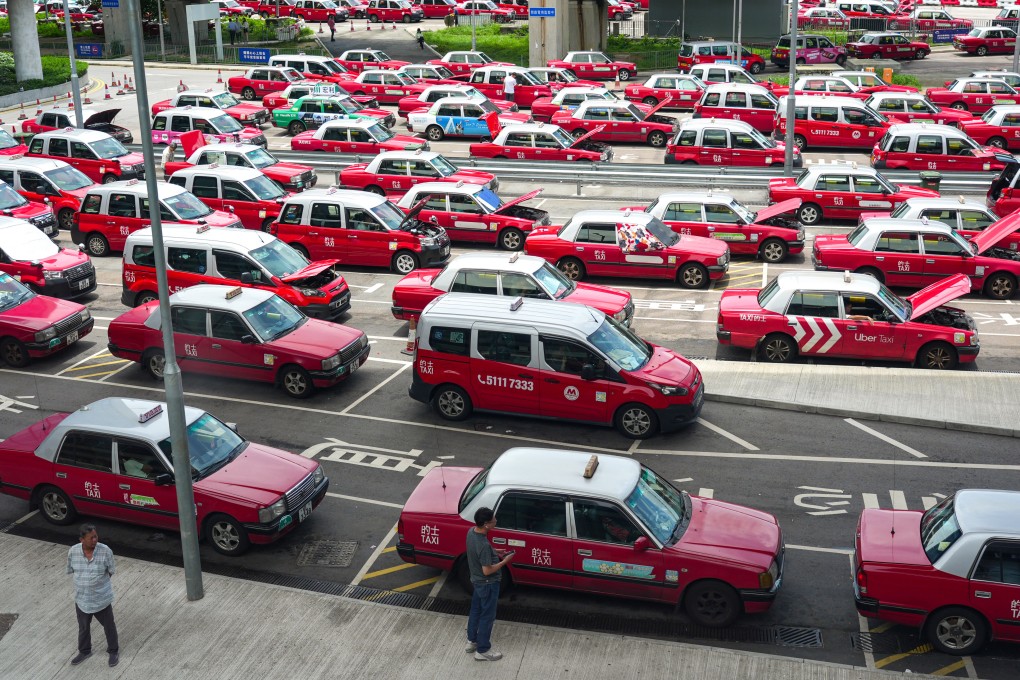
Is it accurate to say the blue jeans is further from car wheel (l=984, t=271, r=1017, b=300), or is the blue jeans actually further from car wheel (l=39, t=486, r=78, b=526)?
car wheel (l=984, t=271, r=1017, b=300)

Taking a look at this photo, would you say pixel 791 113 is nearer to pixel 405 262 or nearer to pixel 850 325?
pixel 405 262

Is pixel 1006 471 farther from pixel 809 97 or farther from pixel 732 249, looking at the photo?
pixel 809 97

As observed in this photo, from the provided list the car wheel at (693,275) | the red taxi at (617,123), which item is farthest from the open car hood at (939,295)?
the red taxi at (617,123)

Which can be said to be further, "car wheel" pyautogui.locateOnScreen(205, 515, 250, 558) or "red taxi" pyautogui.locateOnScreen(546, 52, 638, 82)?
"red taxi" pyautogui.locateOnScreen(546, 52, 638, 82)

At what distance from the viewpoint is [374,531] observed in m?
13.8

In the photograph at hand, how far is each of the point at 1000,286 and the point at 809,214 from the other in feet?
20.6

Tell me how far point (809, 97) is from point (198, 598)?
3125 cm

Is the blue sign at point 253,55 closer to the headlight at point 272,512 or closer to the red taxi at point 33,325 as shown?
the red taxi at point 33,325

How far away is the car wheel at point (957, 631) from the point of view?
1070 cm

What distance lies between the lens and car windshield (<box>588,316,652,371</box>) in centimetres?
1614

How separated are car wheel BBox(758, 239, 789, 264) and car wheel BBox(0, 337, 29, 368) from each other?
15.4 m

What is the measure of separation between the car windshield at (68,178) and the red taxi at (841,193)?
17977 millimetres

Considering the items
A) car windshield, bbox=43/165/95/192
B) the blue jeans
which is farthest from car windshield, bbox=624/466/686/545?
car windshield, bbox=43/165/95/192

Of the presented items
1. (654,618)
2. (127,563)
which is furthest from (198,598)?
(654,618)
